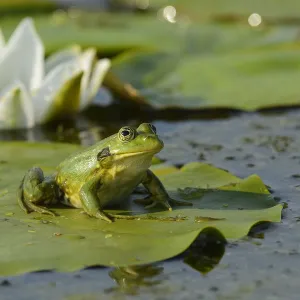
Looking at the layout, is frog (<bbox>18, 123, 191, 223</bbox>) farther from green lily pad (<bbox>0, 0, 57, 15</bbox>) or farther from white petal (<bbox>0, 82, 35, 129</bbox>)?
green lily pad (<bbox>0, 0, 57, 15</bbox>)

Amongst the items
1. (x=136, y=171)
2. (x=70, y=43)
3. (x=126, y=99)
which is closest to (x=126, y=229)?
(x=136, y=171)

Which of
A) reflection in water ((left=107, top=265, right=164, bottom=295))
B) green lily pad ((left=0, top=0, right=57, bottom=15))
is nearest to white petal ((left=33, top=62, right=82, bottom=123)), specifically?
reflection in water ((left=107, top=265, right=164, bottom=295))

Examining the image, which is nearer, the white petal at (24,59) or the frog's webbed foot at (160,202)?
the frog's webbed foot at (160,202)

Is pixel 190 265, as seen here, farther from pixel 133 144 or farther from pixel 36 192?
pixel 36 192

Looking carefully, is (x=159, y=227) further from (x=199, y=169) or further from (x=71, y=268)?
(x=199, y=169)

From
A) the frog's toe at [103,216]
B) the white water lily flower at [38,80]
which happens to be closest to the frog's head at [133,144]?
the frog's toe at [103,216]

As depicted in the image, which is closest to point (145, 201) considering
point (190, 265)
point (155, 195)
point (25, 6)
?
point (155, 195)

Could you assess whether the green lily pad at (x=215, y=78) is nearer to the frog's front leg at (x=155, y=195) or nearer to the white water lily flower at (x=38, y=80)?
the white water lily flower at (x=38, y=80)
